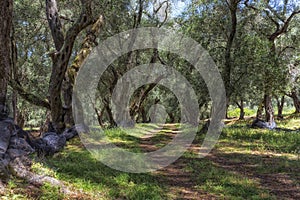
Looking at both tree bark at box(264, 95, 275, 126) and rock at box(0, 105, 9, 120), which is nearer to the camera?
rock at box(0, 105, 9, 120)

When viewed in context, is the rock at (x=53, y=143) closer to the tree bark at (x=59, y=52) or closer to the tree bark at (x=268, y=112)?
the tree bark at (x=59, y=52)

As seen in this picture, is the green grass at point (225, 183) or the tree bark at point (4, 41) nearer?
the green grass at point (225, 183)

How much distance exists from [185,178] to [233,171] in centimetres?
165

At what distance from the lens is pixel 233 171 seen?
8.66 metres

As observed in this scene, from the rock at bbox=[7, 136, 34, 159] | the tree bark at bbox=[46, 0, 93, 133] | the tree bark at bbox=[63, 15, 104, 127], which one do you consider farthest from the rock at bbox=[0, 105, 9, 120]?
the tree bark at bbox=[63, 15, 104, 127]

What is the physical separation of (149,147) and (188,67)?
10651 mm

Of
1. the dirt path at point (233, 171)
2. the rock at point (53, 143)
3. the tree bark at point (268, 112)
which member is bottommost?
the dirt path at point (233, 171)

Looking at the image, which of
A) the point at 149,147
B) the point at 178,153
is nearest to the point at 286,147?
the point at 178,153

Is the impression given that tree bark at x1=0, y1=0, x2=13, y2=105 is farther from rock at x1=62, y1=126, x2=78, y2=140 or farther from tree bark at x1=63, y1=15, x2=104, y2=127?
tree bark at x1=63, y1=15, x2=104, y2=127

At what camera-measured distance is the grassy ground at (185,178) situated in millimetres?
6277

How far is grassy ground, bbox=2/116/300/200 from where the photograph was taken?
6277mm

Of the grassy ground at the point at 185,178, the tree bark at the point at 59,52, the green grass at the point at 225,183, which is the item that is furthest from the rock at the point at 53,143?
the green grass at the point at 225,183

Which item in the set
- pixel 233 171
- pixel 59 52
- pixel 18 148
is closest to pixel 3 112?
pixel 18 148

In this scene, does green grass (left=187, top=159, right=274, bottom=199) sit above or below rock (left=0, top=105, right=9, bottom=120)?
below
